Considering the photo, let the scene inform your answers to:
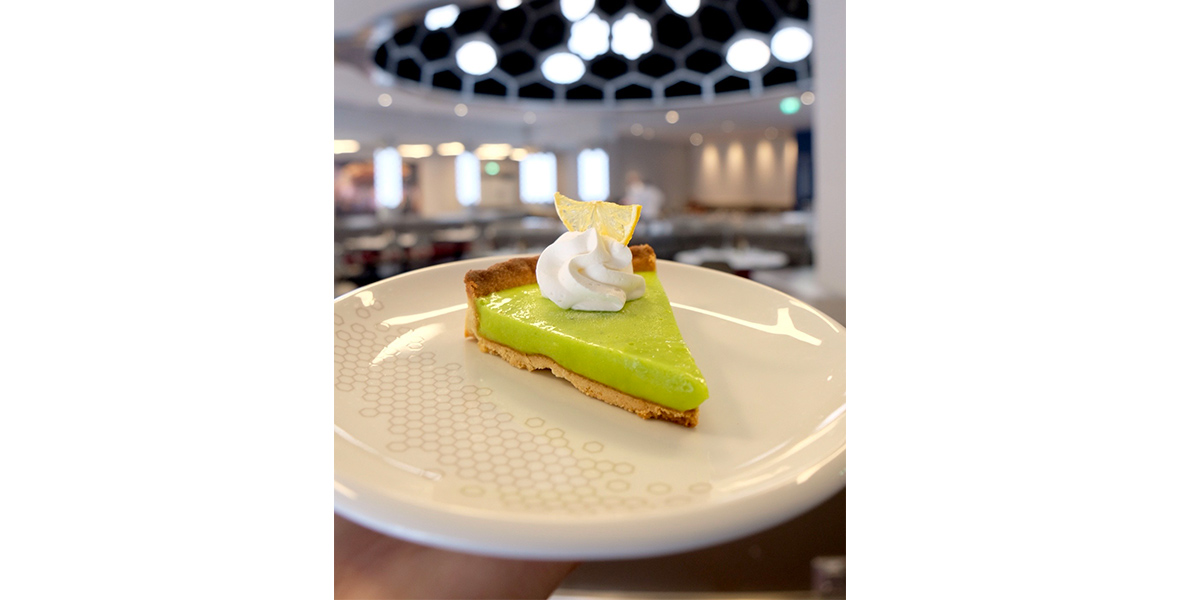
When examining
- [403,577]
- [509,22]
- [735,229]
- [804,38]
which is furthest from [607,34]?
[403,577]

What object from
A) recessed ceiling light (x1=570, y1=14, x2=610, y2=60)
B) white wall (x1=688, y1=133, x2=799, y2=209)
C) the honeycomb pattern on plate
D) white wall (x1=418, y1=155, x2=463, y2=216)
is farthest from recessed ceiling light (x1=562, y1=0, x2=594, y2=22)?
the honeycomb pattern on plate

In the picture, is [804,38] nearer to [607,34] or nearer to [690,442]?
[607,34]

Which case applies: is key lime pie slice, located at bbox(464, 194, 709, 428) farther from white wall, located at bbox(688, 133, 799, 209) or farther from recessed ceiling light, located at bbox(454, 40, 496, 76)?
white wall, located at bbox(688, 133, 799, 209)

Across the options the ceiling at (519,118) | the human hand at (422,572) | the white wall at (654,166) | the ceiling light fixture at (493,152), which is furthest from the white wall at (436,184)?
the human hand at (422,572)

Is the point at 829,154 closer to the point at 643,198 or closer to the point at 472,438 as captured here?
the point at 472,438

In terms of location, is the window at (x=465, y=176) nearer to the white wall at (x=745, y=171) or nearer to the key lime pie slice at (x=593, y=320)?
the white wall at (x=745, y=171)

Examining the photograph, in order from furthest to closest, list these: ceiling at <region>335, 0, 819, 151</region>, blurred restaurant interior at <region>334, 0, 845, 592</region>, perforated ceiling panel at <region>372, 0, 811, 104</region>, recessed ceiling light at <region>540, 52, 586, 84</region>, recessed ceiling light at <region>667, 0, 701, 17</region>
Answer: ceiling at <region>335, 0, 819, 151</region>, recessed ceiling light at <region>540, 52, 586, 84</region>, perforated ceiling panel at <region>372, 0, 811, 104</region>, recessed ceiling light at <region>667, 0, 701, 17</region>, blurred restaurant interior at <region>334, 0, 845, 592</region>
